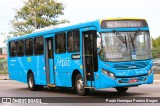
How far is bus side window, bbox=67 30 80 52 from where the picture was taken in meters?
19.0

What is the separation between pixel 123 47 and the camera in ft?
57.1

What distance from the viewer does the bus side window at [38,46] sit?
23.1 meters

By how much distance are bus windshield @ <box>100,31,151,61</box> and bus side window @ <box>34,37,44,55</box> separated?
6299mm

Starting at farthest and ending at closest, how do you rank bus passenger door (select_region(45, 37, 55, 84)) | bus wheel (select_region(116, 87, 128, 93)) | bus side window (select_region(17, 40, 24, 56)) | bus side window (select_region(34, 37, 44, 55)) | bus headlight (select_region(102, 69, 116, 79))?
bus side window (select_region(17, 40, 24, 56)), bus side window (select_region(34, 37, 44, 55)), bus passenger door (select_region(45, 37, 55, 84)), bus wheel (select_region(116, 87, 128, 93)), bus headlight (select_region(102, 69, 116, 79))

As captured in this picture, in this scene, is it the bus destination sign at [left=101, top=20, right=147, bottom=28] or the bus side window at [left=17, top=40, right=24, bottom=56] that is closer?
the bus destination sign at [left=101, top=20, right=147, bottom=28]

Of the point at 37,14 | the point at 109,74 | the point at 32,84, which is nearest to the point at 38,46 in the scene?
the point at 32,84

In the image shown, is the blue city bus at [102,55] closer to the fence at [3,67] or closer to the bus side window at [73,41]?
the bus side window at [73,41]

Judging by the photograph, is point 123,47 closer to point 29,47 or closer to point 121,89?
point 121,89

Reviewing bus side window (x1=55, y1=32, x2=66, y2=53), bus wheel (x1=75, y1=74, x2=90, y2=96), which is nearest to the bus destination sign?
bus wheel (x1=75, y1=74, x2=90, y2=96)

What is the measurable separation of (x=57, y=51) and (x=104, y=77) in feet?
14.7

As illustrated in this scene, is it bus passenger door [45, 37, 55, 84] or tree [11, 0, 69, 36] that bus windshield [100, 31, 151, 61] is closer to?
bus passenger door [45, 37, 55, 84]

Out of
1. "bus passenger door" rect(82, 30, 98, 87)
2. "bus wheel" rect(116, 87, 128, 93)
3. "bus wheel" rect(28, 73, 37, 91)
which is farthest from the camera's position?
"bus wheel" rect(28, 73, 37, 91)

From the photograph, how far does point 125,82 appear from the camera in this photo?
57.0ft

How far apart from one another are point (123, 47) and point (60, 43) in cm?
418
